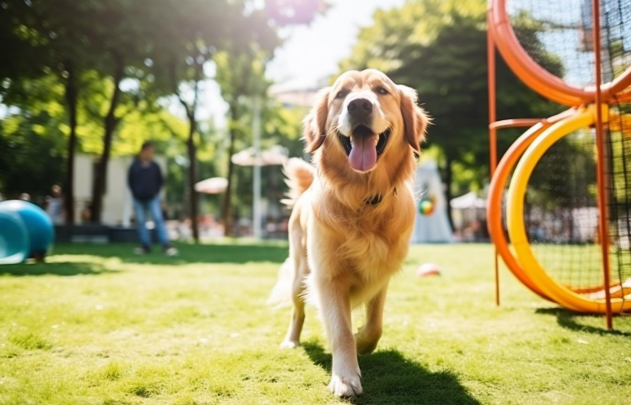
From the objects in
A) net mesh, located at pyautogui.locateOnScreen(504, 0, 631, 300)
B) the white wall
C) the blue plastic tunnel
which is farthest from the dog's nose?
the white wall

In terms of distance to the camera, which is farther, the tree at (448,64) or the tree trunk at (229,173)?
the tree trunk at (229,173)

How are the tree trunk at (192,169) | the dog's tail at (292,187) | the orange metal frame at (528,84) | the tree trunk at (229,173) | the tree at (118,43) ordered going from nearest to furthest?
the orange metal frame at (528,84) → the dog's tail at (292,187) → the tree at (118,43) → the tree trunk at (192,169) → the tree trunk at (229,173)

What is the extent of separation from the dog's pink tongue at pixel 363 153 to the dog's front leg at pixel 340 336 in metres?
0.74

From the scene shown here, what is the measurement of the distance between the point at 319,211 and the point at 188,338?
1.48 metres

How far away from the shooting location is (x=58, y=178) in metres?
23.4

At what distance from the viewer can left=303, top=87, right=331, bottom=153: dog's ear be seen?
3.22 meters

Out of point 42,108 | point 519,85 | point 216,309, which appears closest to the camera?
point 216,309

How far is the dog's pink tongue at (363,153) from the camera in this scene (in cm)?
282

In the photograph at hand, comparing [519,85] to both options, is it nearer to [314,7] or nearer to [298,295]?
[314,7]

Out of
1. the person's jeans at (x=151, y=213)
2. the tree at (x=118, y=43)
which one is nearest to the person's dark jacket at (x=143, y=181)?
the person's jeans at (x=151, y=213)

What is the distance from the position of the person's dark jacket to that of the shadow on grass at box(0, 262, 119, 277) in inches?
85.8

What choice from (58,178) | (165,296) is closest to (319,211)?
(165,296)

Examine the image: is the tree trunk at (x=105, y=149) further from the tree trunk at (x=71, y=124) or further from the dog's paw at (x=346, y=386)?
the dog's paw at (x=346, y=386)

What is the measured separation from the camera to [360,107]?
278 cm
